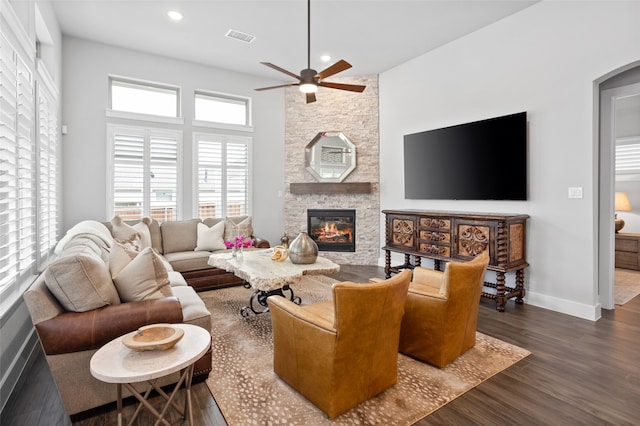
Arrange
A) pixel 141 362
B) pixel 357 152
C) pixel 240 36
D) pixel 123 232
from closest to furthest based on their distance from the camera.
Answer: pixel 141 362 < pixel 123 232 < pixel 240 36 < pixel 357 152

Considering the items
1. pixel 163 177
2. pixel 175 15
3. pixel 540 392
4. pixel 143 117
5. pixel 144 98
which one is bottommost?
pixel 540 392

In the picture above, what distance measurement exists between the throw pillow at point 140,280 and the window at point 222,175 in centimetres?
343

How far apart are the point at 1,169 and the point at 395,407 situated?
2862 millimetres

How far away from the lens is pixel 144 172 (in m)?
5.20

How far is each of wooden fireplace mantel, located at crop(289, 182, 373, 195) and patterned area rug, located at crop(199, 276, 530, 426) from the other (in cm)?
329

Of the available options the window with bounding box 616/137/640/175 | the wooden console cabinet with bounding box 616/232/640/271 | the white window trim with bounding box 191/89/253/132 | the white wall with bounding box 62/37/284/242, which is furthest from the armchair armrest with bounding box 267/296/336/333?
the window with bounding box 616/137/640/175

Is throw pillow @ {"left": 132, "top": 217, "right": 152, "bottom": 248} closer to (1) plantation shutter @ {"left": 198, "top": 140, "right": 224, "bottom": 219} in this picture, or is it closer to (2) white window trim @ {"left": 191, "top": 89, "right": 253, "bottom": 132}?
(1) plantation shutter @ {"left": 198, "top": 140, "right": 224, "bottom": 219}

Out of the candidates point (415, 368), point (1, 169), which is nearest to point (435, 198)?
point (415, 368)

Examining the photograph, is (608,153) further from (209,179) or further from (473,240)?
(209,179)

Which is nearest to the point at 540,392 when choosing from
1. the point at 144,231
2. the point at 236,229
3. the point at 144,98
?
the point at 236,229

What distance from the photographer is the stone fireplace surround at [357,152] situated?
606 cm

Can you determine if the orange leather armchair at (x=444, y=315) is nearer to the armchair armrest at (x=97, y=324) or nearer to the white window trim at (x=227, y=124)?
the armchair armrest at (x=97, y=324)

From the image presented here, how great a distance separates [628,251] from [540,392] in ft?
17.5

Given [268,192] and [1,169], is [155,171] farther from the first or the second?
[1,169]
